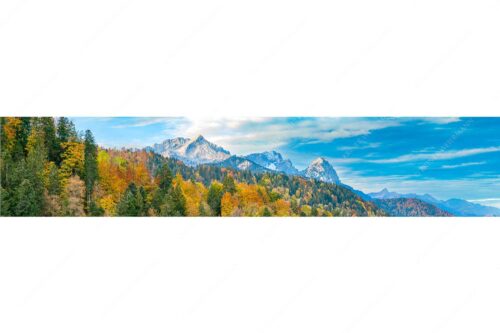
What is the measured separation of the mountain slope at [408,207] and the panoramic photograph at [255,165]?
17mm

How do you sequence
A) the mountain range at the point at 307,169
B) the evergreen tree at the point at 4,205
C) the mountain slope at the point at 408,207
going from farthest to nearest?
1. the mountain slope at the point at 408,207
2. the mountain range at the point at 307,169
3. the evergreen tree at the point at 4,205

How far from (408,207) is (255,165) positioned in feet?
8.76

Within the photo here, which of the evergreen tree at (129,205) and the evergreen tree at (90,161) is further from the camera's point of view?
the evergreen tree at (90,161)

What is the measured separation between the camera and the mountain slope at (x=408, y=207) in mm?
9680

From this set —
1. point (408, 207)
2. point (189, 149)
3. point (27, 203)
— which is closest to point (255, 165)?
point (189, 149)

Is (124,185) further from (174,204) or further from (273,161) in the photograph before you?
(273,161)

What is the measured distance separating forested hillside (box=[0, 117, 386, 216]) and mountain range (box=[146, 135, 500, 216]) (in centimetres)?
11

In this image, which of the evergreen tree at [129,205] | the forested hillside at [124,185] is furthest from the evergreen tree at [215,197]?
the evergreen tree at [129,205]

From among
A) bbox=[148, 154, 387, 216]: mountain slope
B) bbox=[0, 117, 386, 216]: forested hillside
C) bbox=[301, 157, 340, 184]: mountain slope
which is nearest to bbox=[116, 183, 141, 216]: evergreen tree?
bbox=[0, 117, 386, 216]: forested hillside

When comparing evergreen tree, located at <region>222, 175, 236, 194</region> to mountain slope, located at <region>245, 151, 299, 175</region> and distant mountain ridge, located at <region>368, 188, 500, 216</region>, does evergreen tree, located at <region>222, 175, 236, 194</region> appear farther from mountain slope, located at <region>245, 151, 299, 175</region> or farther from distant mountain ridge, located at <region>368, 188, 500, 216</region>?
distant mountain ridge, located at <region>368, 188, 500, 216</region>

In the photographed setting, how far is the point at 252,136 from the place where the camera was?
380 inches

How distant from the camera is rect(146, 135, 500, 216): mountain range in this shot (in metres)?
9.56

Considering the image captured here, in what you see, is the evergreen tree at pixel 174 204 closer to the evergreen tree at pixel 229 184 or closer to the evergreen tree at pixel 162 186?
the evergreen tree at pixel 162 186
